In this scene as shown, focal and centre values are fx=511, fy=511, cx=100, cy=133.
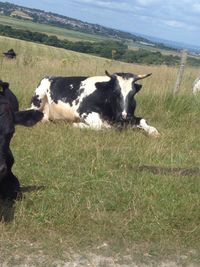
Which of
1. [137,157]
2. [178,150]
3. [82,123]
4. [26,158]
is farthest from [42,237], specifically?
[82,123]

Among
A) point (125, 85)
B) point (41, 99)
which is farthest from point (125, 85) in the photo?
point (41, 99)

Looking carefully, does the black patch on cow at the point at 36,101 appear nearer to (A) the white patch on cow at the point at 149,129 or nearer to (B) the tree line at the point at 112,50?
(A) the white patch on cow at the point at 149,129

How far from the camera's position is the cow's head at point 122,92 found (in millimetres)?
9430

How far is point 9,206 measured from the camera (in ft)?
16.6

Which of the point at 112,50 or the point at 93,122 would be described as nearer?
the point at 93,122

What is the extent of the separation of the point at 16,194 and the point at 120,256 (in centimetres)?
143

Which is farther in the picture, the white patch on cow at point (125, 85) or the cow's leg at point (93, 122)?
the white patch on cow at point (125, 85)

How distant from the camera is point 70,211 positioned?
496cm

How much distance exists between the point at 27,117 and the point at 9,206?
90cm

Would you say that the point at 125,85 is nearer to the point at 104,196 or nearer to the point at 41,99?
the point at 41,99

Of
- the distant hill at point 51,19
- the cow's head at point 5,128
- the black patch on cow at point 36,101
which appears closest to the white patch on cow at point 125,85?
the black patch on cow at point 36,101

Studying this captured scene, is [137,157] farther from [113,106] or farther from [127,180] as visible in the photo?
[113,106]

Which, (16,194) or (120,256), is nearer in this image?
(120,256)

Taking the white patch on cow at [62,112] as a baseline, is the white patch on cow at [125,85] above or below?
above
